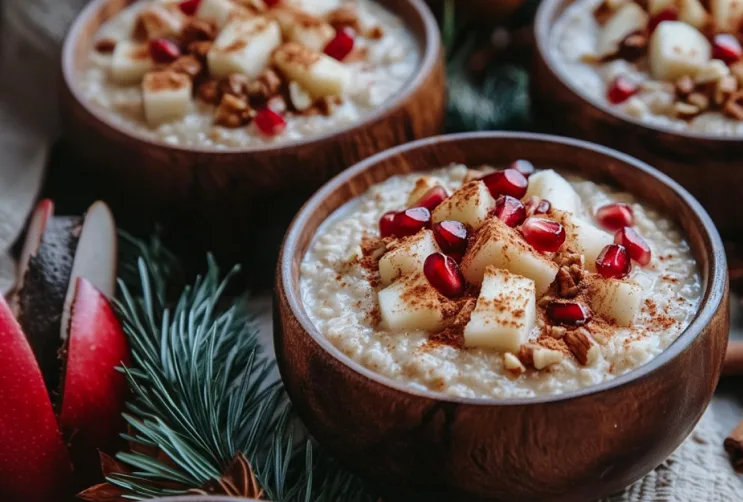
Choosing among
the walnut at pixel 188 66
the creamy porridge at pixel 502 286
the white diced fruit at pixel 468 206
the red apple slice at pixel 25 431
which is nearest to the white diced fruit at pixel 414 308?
the creamy porridge at pixel 502 286

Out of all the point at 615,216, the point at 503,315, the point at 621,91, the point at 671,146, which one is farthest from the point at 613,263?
the point at 621,91

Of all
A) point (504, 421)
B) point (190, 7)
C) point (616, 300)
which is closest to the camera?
point (504, 421)

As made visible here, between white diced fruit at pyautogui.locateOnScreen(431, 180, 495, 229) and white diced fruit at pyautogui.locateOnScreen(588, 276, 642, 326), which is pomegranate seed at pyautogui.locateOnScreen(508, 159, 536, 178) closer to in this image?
white diced fruit at pyautogui.locateOnScreen(431, 180, 495, 229)

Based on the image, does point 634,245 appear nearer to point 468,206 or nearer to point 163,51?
point 468,206

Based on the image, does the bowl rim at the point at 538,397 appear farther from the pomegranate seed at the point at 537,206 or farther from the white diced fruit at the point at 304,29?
the white diced fruit at the point at 304,29

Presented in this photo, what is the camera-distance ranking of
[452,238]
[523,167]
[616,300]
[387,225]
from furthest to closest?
[523,167] < [387,225] < [452,238] < [616,300]

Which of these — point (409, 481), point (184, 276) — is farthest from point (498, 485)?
point (184, 276)
